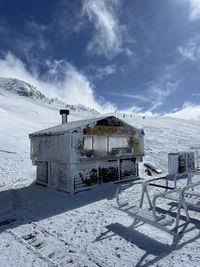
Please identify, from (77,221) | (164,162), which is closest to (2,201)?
(77,221)

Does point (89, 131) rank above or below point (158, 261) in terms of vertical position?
above

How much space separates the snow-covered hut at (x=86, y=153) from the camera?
1339 centimetres

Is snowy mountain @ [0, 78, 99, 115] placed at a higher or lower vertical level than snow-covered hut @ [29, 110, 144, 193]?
higher

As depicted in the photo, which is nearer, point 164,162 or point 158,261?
point 158,261

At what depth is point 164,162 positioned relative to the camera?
849 inches

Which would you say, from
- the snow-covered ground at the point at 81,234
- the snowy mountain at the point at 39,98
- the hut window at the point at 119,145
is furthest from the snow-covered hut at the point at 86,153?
the snowy mountain at the point at 39,98

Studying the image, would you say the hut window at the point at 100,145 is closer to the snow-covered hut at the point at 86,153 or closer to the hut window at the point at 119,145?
the snow-covered hut at the point at 86,153

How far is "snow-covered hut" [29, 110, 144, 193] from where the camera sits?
13.4m

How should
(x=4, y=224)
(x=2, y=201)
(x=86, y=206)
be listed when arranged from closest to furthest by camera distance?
(x=4, y=224), (x=86, y=206), (x=2, y=201)

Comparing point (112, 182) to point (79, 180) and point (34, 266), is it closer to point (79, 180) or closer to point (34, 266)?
point (79, 180)

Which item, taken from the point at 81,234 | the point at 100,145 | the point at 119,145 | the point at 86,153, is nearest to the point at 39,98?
the point at 119,145

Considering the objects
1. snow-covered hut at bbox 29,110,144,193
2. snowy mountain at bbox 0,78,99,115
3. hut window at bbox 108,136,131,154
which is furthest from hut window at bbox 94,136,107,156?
snowy mountain at bbox 0,78,99,115

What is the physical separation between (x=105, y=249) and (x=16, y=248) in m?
2.16

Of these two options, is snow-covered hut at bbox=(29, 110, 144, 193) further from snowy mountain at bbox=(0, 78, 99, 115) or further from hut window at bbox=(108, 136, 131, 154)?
snowy mountain at bbox=(0, 78, 99, 115)
